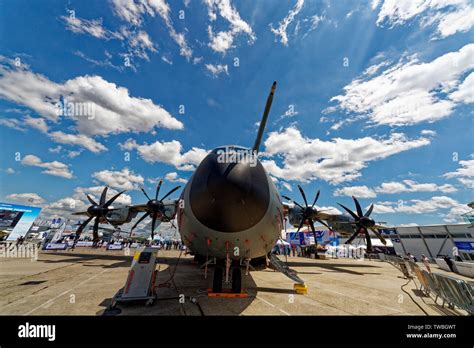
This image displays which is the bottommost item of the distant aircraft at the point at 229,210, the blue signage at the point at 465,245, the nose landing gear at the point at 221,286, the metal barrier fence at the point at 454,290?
the blue signage at the point at 465,245

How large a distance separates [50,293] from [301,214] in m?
14.6

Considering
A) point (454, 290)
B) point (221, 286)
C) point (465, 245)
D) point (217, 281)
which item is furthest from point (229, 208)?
point (465, 245)

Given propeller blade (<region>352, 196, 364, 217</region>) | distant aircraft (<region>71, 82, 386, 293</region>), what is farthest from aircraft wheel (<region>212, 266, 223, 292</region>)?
propeller blade (<region>352, 196, 364, 217</region>)

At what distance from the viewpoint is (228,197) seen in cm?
486

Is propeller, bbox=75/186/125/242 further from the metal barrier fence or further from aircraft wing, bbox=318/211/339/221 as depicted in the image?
the metal barrier fence

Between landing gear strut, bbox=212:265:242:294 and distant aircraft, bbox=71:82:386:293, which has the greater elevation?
distant aircraft, bbox=71:82:386:293

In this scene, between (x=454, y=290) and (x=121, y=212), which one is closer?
(x=454, y=290)

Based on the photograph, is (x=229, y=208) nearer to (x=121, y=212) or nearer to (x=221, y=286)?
(x=221, y=286)

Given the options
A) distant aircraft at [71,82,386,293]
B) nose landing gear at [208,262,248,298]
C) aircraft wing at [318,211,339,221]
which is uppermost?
distant aircraft at [71,82,386,293]

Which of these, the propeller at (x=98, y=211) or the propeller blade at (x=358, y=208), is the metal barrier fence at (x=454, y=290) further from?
the propeller at (x=98, y=211)

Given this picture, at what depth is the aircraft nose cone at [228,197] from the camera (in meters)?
4.91

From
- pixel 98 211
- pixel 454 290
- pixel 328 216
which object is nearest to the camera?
pixel 454 290

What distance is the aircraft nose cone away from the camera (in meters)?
4.91

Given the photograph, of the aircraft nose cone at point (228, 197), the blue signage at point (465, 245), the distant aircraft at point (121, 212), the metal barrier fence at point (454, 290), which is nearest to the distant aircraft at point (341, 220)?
the metal barrier fence at point (454, 290)
